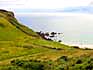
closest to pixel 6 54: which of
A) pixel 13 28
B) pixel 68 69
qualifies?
pixel 13 28

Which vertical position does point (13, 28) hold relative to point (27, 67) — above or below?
above

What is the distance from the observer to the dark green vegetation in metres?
63.7

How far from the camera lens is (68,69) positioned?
5819cm

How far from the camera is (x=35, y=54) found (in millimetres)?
120938

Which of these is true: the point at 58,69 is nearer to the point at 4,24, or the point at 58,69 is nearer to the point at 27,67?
the point at 27,67

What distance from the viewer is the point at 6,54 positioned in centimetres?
13138

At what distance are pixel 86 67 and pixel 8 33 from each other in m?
130

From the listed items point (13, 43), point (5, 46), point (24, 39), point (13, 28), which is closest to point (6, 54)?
point (5, 46)

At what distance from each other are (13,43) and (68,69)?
104m

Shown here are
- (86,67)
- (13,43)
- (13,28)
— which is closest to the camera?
(86,67)

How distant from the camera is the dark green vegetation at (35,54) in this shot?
2509 inches

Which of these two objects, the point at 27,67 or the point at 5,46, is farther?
the point at 5,46

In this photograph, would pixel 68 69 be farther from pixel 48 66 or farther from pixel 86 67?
pixel 48 66

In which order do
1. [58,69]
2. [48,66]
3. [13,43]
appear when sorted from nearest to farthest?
[58,69]
[48,66]
[13,43]
